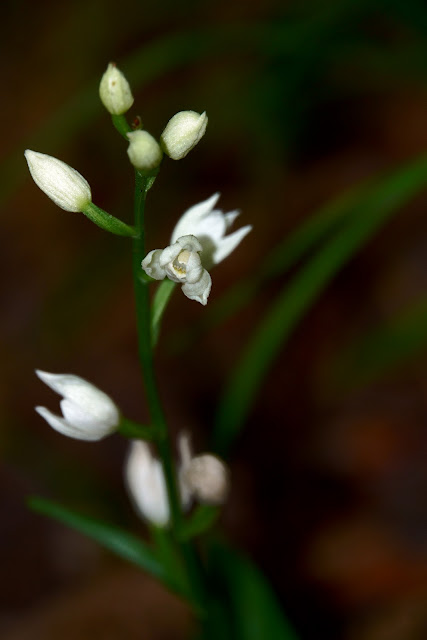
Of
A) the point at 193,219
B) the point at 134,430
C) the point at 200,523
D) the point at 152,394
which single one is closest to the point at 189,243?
the point at 193,219

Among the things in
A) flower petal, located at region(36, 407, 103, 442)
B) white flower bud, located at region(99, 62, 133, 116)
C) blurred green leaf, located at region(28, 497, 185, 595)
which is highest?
white flower bud, located at region(99, 62, 133, 116)

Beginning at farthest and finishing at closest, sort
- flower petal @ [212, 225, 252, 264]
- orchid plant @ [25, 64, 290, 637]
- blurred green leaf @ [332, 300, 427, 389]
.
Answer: blurred green leaf @ [332, 300, 427, 389], flower petal @ [212, 225, 252, 264], orchid plant @ [25, 64, 290, 637]

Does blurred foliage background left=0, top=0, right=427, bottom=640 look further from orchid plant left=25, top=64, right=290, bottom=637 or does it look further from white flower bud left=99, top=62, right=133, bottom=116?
white flower bud left=99, top=62, right=133, bottom=116

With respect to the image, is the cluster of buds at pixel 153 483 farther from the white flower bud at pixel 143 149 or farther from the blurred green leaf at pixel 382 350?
the blurred green leaf at pixel 382 350

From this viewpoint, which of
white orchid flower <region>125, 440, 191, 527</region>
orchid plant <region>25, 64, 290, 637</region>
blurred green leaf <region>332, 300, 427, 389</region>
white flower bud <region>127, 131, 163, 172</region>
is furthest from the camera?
blurred green leaf <region>332, 300, 427, 389</region>

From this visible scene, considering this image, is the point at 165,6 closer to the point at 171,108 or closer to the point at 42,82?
the point at 42,82

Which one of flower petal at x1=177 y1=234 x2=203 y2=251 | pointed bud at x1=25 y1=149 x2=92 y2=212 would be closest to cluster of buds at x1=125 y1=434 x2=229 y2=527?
flower petal at x1=177 y1=234 x2=203 y2=251

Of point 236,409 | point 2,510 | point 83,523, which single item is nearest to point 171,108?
point 2,510
